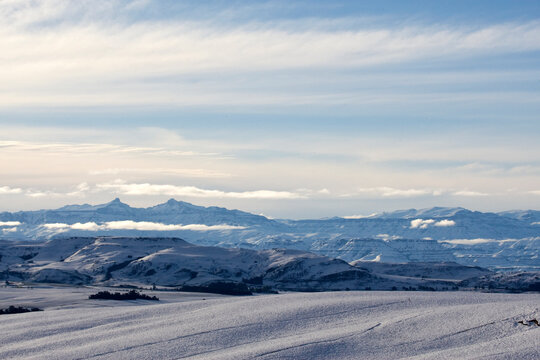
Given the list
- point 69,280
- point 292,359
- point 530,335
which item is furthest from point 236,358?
point 69,280

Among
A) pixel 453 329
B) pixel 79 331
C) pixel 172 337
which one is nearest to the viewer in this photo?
pixel 453 329

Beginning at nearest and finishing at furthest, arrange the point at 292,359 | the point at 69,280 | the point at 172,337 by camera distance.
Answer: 1. the point at 292,359
2. the point at 172,337
3. the point at 69,280

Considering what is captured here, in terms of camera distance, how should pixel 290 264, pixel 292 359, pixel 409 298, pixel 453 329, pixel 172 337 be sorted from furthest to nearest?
pixel 290 264 → pixel 409 298 → pixel 172 337 → pixel 453 329 → pixel 292 359

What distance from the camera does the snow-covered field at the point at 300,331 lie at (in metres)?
26.0

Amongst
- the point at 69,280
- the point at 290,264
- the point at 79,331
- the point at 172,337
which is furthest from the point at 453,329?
the point at 290,264

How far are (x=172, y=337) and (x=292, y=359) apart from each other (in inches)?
263

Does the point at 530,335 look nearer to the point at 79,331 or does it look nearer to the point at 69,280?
the point at 79,331

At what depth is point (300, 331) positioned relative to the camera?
3041cm

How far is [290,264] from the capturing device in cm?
19512

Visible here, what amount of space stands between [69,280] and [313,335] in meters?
152

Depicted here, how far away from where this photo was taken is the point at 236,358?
Result: 25.5m

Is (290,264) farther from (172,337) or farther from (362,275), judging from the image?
(172,337)

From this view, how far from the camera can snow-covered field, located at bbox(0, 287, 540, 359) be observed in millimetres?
25969

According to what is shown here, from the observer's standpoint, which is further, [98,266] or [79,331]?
[98,266]
